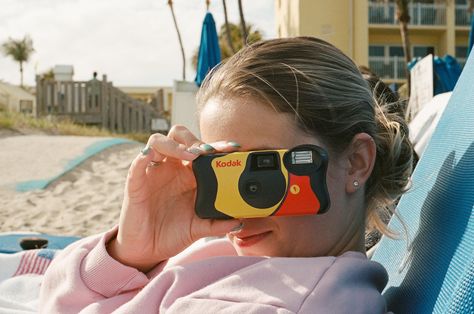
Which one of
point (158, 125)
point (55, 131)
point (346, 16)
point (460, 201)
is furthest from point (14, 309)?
point (346, 16)

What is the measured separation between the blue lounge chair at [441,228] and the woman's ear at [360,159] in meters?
0.16

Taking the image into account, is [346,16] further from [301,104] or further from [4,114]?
[301,104]

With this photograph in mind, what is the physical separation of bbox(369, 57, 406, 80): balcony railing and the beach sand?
22325 millimetres

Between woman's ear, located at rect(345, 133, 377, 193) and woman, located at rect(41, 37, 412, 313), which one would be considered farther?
woman's ear, located at rect(345, 133, 377, 193)

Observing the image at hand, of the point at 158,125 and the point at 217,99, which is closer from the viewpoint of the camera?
the point at 217,99

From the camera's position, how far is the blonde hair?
132 centimetres

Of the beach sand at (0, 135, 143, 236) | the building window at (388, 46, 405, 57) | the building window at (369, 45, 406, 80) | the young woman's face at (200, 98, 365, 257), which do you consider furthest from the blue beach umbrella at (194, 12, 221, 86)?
the building window at (388, 46, 405, 57)

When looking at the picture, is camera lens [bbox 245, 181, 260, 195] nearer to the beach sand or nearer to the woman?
the woman

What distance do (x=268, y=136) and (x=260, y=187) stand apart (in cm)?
10

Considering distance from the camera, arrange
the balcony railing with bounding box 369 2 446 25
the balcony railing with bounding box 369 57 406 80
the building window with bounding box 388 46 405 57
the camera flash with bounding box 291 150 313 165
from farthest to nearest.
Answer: the building window with bounding box 388 46 405 57 → the balcony railing with bounding box 369 2 446 25 → the balcony railing with bounding box 369 57 406 80 → the camera flash with bounding box 291 150 313 165

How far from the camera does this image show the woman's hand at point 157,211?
4.83 feet

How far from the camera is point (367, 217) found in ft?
5.00

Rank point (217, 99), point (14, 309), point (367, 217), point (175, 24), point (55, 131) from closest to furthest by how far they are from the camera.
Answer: point (217, 99) → point (367, 217) → point (14, 309) → point (55, 131) → point (175, 24)

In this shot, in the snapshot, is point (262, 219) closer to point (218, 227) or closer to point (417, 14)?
point (218, 227)
